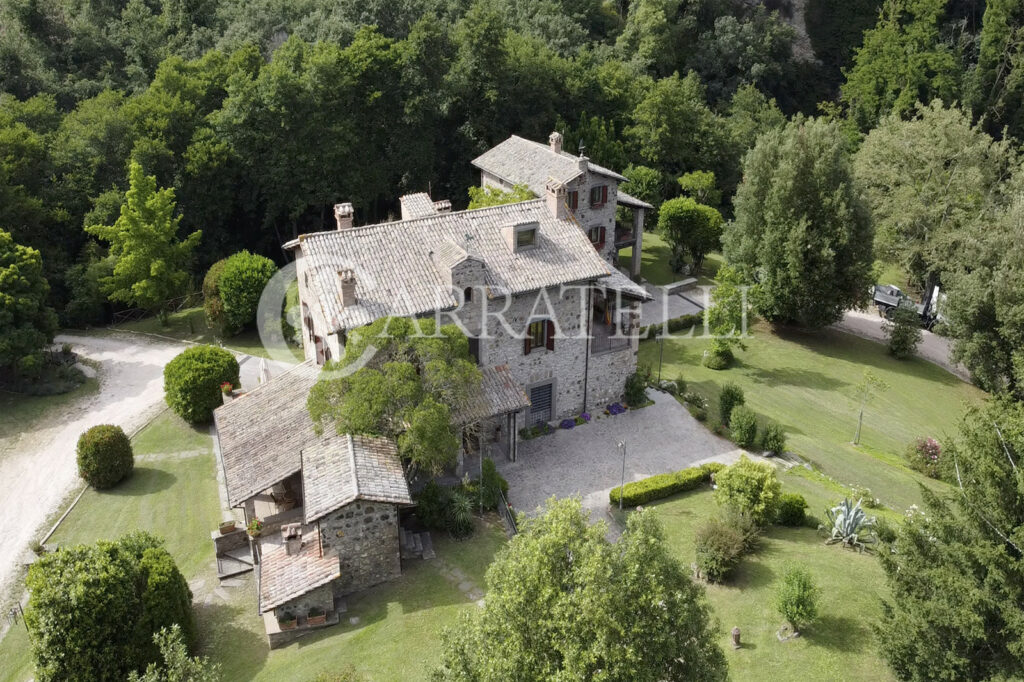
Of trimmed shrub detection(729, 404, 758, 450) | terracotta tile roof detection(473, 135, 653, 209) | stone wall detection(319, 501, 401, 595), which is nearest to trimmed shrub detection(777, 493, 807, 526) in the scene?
trimmed shrub detection(729, 404, 758, 450)

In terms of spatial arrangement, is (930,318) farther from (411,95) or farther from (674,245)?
(411,95)

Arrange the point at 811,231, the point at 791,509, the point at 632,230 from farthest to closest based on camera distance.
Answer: the point at 632,230
the point at 811,231
the point at 791,509

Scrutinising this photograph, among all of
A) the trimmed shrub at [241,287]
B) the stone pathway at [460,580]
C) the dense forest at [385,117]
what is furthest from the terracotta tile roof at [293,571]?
the dense forest at [385,117]

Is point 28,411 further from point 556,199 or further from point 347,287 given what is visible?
point 556,199

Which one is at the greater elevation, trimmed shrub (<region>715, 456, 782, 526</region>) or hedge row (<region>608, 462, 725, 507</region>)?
trimmed shrub (<region>715, 456, 782, 526</region>)

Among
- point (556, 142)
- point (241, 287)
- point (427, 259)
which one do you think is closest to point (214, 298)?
point (241, 287)

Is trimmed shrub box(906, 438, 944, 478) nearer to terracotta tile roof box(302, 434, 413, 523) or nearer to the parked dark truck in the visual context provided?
the parked dark truck
